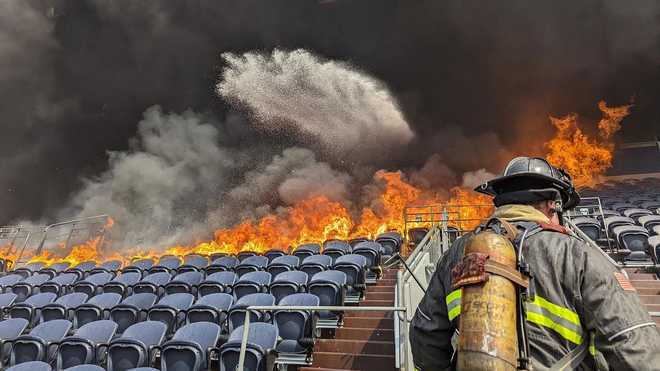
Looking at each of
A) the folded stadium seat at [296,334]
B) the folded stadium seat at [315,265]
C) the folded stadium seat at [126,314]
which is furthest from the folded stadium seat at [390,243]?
the folded stadium seat at [126,314]

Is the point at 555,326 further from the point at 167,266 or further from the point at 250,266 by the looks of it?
the point at 167,266

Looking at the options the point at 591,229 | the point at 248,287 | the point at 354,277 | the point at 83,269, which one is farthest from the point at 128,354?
the point at 591,229

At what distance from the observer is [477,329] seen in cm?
132

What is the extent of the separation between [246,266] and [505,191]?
8.17m

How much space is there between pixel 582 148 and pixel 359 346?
20344 mm

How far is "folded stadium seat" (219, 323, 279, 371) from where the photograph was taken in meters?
4.83

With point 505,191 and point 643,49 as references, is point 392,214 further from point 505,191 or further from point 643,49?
point 505,191

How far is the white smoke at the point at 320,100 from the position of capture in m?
20.1

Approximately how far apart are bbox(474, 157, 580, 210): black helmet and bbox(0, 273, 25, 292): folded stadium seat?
1228cm

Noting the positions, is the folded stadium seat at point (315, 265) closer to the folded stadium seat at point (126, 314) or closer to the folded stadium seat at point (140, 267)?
the folded stadium seat at point (126, 314)

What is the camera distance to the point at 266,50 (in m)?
19.8

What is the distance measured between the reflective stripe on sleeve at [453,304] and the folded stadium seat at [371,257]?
6.82 meters

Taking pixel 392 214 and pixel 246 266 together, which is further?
pixel 392 214

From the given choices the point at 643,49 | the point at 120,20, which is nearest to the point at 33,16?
the point at 120,20
